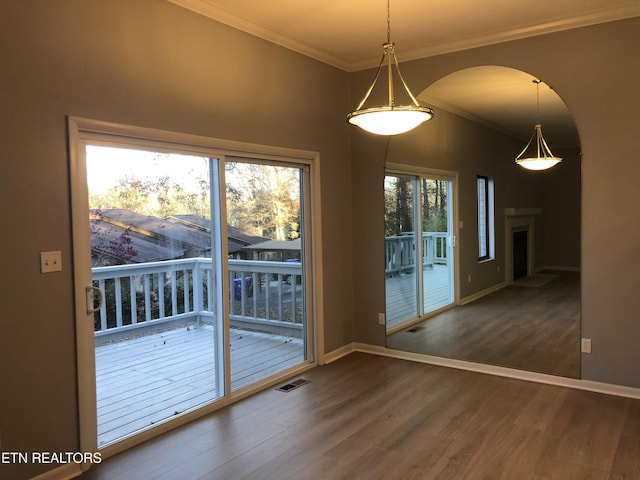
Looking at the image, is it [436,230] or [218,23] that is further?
[436,230]

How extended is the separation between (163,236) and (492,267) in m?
3.57

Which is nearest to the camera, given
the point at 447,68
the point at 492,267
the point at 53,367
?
the point at 53,367

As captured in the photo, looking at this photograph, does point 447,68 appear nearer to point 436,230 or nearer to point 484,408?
point 436,230

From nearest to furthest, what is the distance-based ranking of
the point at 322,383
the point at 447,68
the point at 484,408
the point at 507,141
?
the point at 484,408 < the point at 322,383 < the point at 447,68 < the point at 507,141

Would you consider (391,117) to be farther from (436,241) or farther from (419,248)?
(436,241)

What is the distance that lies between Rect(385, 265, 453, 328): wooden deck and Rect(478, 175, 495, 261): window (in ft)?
1.47

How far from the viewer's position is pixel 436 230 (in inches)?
209

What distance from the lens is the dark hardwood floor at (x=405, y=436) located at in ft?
8.38

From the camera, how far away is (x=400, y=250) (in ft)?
16.4

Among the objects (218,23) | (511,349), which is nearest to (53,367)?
(218,23)

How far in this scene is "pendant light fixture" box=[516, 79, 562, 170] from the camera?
4.15 m

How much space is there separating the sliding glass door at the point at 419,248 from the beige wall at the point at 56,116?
2.30 metres

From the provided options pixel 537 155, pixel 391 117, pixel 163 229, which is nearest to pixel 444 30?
pixel 537 155

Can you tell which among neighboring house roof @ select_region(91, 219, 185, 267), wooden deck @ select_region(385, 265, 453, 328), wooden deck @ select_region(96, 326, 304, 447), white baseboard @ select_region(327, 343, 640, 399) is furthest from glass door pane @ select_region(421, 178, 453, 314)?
neighboring house roof @ select_region(91, 219, 185, 267)
